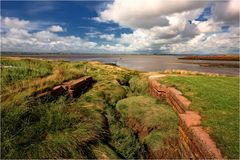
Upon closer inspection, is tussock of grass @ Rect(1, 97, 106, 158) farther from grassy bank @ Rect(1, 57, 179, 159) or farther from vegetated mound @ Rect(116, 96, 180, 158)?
vegetated mound @ Rect(116, 96, 180, 158)

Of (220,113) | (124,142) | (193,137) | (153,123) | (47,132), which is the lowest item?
(124,142)

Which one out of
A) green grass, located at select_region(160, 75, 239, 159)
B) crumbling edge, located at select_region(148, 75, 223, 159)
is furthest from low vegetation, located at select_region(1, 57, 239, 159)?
crumbling edge, located at select_region(148, 75, 223, 159)

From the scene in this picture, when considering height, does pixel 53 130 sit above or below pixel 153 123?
above

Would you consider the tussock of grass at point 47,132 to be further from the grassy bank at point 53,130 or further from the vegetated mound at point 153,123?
the vegetated mound at point 153,123

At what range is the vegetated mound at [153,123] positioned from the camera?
4.17 m

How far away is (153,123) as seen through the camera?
16.1 ft

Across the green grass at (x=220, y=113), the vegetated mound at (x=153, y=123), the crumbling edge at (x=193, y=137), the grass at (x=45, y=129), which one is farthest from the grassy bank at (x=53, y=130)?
the green grass at (x=220, y=113)

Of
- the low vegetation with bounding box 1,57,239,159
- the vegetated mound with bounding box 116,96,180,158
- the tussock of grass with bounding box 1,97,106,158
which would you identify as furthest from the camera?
the vegetated mound with bounding box 116,96,180,158

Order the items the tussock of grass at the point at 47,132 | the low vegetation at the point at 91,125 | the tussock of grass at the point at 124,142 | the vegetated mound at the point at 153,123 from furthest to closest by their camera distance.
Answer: the vegetated mound at the point at 153,123, the tussock of grass at the point at 124,142, the low vegetation at the point at 91,125, the tussock of grass at the point at 47,132

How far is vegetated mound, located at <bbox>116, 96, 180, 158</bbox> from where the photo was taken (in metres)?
4.17

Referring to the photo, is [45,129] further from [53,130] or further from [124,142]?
[124,142]

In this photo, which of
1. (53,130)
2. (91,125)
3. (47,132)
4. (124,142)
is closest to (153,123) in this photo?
(124,142)

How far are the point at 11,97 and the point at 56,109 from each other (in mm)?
1001

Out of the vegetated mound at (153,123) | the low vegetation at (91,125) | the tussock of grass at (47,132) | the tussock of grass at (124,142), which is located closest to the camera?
the tussock of grass at (47,132)
